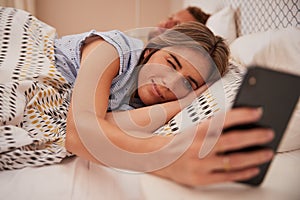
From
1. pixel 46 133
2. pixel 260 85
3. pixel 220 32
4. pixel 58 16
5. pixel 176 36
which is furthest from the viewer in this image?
pixel 58 16

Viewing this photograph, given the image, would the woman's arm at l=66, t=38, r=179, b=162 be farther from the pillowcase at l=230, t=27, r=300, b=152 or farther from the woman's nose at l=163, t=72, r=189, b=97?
the pillowcase at l=230, t=27, r=300, b=152

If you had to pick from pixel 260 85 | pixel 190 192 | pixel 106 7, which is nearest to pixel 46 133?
pixel 190 192

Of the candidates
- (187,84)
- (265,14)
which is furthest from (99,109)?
(265,14)

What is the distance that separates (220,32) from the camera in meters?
1.63

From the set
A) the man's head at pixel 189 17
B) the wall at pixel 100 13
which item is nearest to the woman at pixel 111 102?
the man's head at pixel 189 17

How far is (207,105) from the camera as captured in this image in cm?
80

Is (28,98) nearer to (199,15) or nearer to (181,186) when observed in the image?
(181,186)

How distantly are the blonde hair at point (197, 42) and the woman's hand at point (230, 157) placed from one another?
49 centimetres

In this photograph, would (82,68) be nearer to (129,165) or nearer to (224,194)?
(129,165)

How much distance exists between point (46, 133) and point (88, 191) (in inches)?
9.0

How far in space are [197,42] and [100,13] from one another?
2.36 m

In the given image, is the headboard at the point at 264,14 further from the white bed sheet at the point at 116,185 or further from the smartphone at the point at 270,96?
the smartphone at the point at 270,96

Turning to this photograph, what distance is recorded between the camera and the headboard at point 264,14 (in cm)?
117

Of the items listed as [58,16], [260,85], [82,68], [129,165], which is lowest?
[58,16]
